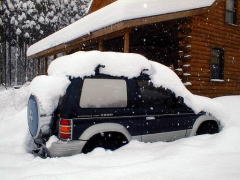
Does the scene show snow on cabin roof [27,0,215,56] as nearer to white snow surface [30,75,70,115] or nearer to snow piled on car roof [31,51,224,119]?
snow piled on car roof [31,51,224,119]

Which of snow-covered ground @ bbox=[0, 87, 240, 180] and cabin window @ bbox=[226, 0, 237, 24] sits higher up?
cabin window @ bbox=[226, 0, 237, 24]

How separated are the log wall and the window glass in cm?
765

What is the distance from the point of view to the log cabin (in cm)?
1021

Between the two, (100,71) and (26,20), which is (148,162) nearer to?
(100,71)

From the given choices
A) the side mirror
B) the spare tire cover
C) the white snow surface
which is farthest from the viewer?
the side mirror

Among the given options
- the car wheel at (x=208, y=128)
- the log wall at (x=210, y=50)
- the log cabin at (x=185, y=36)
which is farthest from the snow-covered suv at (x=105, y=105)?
the log wall at (x=210, y=50)

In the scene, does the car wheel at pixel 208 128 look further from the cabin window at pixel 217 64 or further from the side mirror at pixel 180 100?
the cabin window at pixel 217 64

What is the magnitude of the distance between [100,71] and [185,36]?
8221 millimetres

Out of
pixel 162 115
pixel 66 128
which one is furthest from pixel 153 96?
pixel 66 128

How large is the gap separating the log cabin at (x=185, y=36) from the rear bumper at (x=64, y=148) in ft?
17.5

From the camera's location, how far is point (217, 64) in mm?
14383

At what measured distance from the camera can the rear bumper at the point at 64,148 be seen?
15.9ft

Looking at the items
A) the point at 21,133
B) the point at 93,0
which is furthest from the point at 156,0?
the point at 93,0

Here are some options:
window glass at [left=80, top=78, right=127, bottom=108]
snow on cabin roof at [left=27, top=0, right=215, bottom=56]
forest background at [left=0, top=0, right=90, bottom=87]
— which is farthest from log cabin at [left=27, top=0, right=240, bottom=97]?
forest background at [left=0, top=0, right=90, bottom=87]
